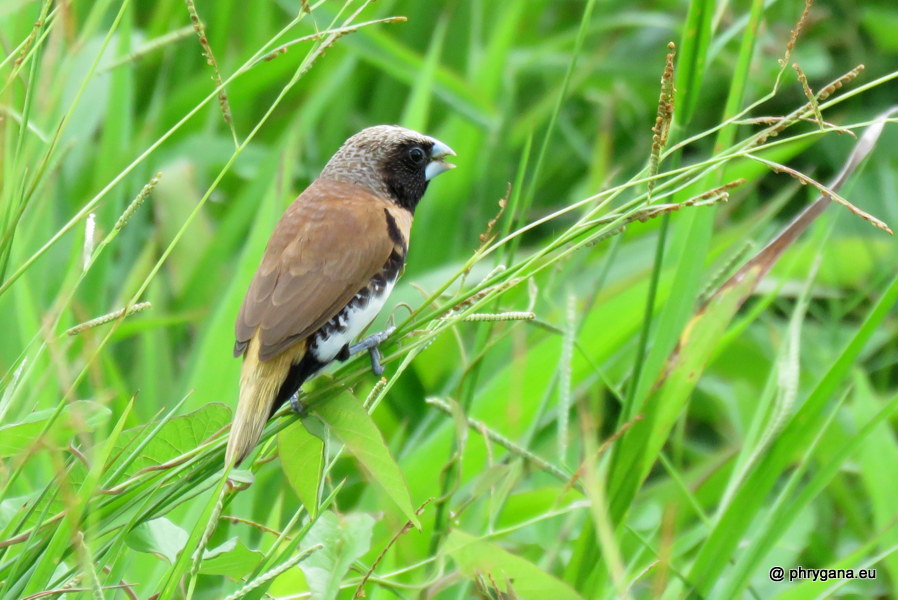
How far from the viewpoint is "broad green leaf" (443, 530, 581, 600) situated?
1396mm

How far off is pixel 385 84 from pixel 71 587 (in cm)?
333

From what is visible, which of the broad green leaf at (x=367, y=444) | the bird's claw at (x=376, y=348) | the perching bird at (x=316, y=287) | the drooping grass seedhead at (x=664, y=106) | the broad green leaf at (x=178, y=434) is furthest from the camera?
the perching bird at (x=316, y=287)

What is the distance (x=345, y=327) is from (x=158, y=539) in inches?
27.7

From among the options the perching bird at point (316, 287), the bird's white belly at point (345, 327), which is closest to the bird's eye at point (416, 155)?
the perching bird at point (316, 287)

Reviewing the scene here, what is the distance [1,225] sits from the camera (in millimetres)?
1611

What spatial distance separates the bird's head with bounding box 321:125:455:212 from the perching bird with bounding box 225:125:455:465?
3 centimetres

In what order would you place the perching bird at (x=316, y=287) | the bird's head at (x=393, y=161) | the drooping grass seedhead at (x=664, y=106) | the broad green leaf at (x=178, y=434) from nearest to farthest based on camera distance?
the drooping grass seedhead at (x=664, y=106) → the broad green leaf at (x=178, y=434) → the perching bird at (x=316, y=287) → the bird's head at (x=393, y=161)

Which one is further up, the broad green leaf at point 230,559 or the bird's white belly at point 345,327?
the bird's white belly at point 345,327

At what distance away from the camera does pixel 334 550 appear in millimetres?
1401

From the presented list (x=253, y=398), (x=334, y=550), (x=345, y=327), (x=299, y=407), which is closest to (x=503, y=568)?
(x=334, y=550)

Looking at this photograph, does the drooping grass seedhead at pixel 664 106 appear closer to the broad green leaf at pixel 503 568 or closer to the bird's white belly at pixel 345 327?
the broad green leaf at pixel 503 568

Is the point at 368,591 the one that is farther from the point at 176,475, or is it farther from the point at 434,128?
the point at 434,128

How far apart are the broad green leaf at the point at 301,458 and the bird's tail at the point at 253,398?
0.04 meters

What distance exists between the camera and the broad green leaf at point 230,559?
1521 mm
